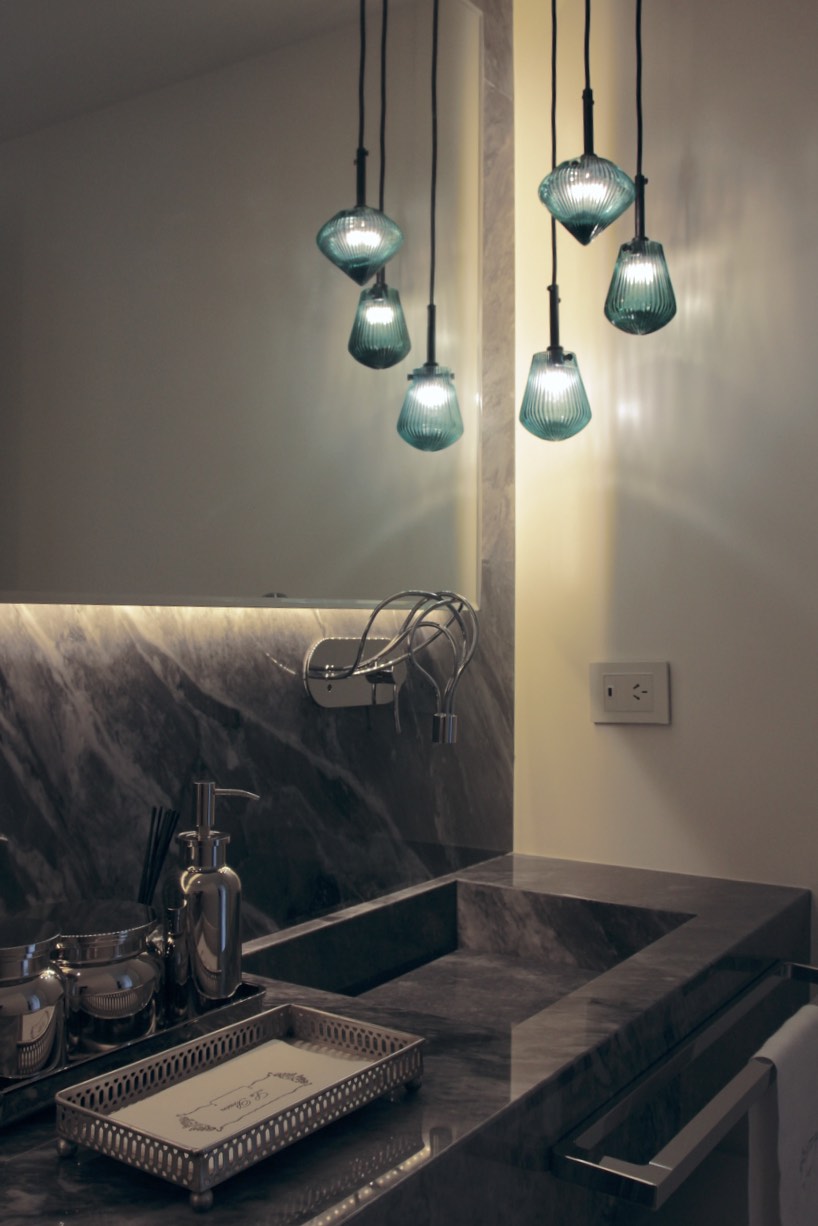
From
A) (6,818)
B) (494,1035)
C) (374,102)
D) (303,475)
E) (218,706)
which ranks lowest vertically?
(494,1035)

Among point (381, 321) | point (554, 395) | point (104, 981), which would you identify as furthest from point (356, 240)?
point (104, 981)

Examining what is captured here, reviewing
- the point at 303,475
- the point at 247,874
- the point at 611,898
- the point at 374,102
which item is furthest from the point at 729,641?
the point at 374,102

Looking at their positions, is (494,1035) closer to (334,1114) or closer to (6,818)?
(334,1114)

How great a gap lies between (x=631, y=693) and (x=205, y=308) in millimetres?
885

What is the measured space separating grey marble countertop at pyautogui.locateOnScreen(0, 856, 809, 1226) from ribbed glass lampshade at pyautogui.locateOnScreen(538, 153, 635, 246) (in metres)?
0.94

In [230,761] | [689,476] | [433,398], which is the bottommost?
[230,761]

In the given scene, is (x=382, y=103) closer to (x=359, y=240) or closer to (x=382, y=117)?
(x=382, y=117)

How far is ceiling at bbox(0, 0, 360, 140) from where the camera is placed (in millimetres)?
1021

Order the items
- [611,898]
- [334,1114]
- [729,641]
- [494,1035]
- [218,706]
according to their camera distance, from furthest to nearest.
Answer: [729,641]
[611,898]
[218,706]
[494,1035]
[334,1114]

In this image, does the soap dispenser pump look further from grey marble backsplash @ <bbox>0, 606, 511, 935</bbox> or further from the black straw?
grey marble backsplash @ <bbox>0, 606, 511, 935</bbox>

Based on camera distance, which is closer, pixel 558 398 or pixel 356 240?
pixel 356 240

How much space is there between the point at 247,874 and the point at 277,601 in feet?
1.07

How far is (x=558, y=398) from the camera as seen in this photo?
170 centimetres

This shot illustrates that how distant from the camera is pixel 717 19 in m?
1.71
